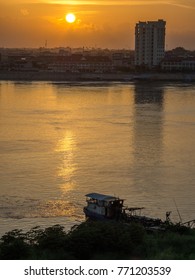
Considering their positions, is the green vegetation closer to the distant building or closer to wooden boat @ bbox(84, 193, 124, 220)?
wooden boat @ bbox(84, 193, 124, 220)

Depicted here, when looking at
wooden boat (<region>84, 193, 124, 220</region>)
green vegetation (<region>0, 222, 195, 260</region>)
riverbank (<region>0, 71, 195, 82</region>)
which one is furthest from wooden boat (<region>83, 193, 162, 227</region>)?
riverbank (<region>0, 71, 195, 82</region>)

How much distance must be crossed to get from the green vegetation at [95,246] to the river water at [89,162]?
811 millimetres

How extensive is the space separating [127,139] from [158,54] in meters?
17.5

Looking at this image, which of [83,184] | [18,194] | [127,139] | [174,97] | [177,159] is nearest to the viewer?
[18,194]

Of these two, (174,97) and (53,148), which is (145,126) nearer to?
(53,148)

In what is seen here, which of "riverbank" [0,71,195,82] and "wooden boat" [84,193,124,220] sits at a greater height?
"riverbank" [0,71,195,82]

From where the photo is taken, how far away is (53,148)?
571 cm

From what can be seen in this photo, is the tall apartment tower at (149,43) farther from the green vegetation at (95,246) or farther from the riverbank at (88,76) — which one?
the green vegetation at (95,246)

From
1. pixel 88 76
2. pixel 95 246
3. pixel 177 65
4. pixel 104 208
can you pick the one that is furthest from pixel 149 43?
pixel 95 246

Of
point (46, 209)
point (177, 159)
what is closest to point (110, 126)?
point (177, 159)

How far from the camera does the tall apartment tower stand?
23.4 m

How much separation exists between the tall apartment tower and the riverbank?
342 cm

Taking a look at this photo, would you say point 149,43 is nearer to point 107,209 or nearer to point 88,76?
point 88,76

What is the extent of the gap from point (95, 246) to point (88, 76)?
18.3 m
